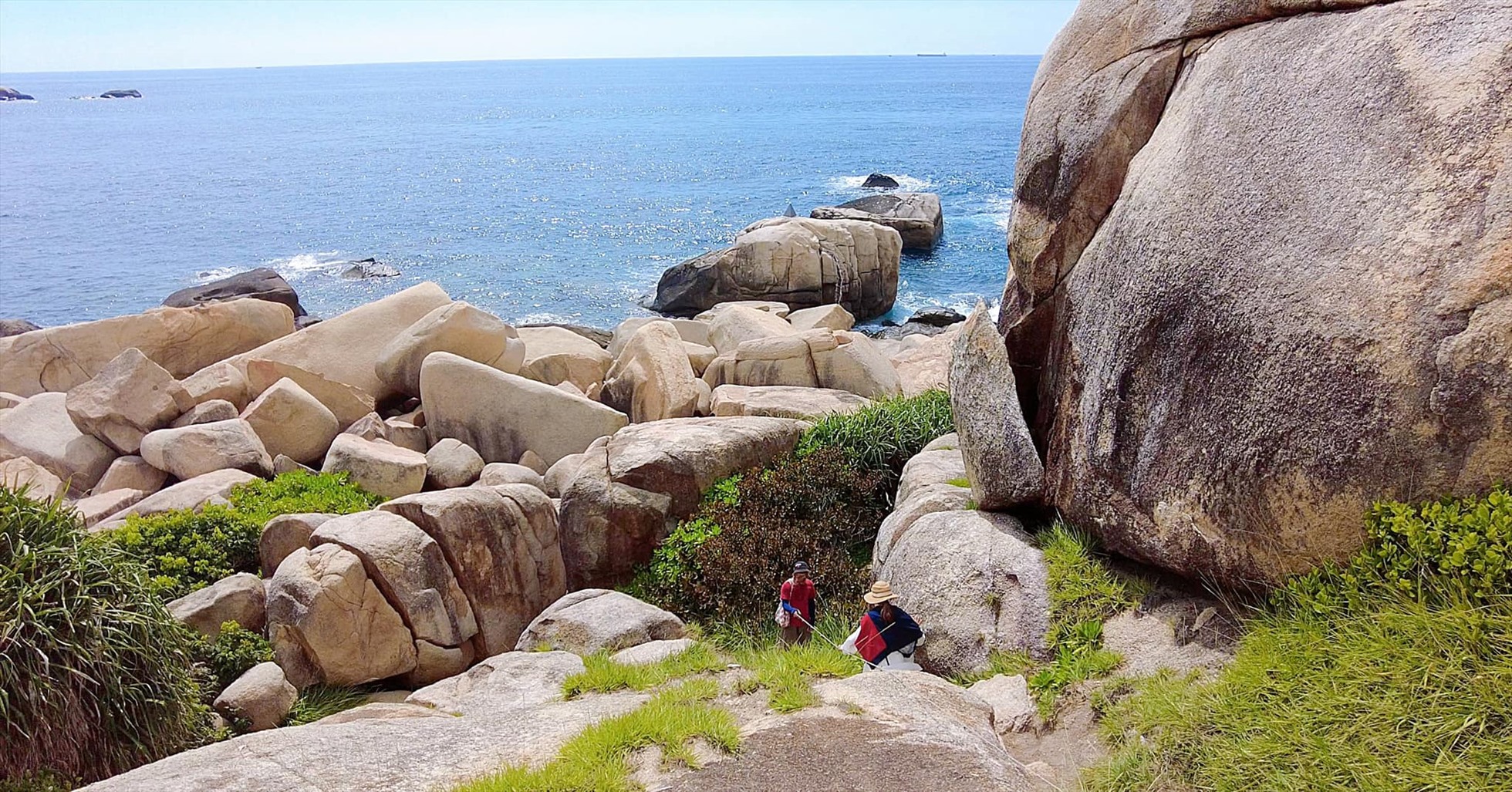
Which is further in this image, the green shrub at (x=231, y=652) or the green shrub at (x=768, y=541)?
the green shrub at (x=768, y=541)

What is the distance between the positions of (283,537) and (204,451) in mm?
5002

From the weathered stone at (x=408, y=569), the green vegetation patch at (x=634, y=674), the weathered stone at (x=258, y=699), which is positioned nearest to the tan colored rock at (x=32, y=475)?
the weathered stone at (x=408, y=569)

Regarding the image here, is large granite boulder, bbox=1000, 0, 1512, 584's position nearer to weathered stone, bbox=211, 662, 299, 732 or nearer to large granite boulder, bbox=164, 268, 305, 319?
weathered stone, bbox=211, 662, 299, 732

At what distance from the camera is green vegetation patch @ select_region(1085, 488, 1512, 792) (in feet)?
18.0

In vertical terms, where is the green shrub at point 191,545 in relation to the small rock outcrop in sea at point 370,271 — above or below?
above

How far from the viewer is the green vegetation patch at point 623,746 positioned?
6.39 m

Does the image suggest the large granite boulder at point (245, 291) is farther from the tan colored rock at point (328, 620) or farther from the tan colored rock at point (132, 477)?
the tan colored rock at point (328, 620)

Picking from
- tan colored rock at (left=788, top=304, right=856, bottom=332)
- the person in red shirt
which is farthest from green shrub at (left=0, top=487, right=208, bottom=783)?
tan colored rock at (left=788, top=304, right=856, bottom=332)

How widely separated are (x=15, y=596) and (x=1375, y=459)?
1091cm

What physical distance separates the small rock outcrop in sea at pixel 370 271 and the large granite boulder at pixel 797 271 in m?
15.7

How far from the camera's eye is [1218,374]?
25.1 ft

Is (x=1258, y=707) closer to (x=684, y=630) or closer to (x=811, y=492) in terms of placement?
(x=684, y=630)

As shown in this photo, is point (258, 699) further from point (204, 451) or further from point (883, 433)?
point (883, 433)

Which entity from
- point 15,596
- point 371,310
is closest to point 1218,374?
point 15,596
